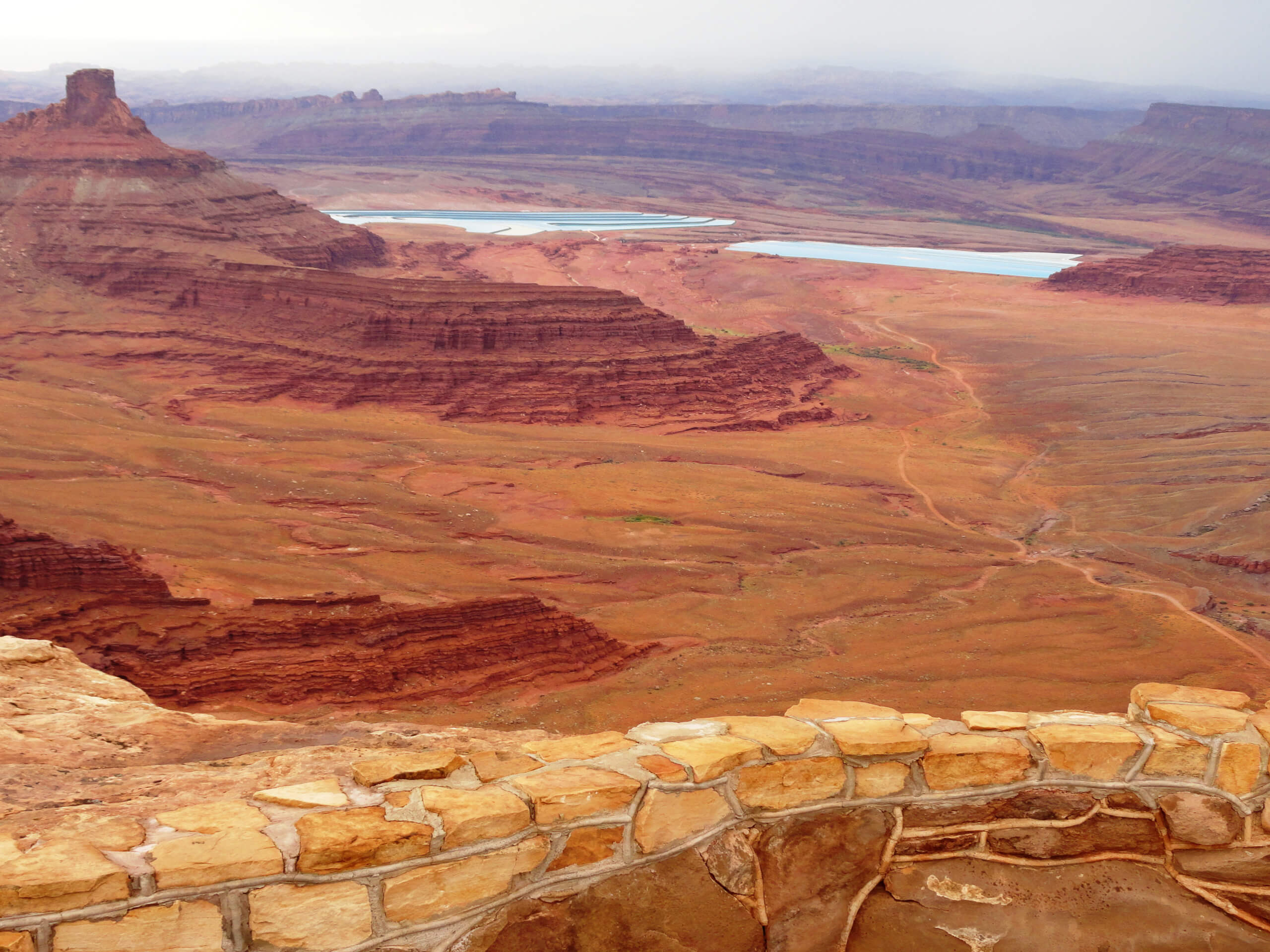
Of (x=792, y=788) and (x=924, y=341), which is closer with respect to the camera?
(x=792, y=788)

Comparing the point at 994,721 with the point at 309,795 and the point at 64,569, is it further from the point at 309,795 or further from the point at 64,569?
the point at 64,569

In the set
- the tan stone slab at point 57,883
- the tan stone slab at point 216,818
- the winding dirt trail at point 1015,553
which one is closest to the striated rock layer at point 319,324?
the winding dirt trail at point 1015,553

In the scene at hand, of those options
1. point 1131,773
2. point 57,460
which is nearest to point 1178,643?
point 1131,773

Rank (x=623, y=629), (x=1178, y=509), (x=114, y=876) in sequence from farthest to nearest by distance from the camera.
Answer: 1. (x=1178, y=509)
2. (x=623, y=629)
3. (x=114, y=876)

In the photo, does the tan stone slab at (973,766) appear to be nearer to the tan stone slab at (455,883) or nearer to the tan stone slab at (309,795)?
the tan stone slab at (455,883)

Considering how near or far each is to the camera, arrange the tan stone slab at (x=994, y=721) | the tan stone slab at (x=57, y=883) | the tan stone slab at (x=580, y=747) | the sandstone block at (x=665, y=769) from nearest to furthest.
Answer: the tan stone slab at (x=57, y=883) → the sandstone block at (x=665, y=769) → the tan stone slab at (x=580, y=747) → the tan stone slab at (x=994, y=721)

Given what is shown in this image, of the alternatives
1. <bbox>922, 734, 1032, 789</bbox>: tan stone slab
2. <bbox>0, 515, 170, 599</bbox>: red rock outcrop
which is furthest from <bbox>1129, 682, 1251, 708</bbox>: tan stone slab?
<bbox>0, 515, 170, 599</bbox>: red rock outcrop

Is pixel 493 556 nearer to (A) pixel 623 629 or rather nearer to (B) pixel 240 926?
(A) pixel 623 629

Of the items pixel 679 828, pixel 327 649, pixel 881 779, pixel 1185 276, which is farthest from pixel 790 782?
pixel 1185 276
